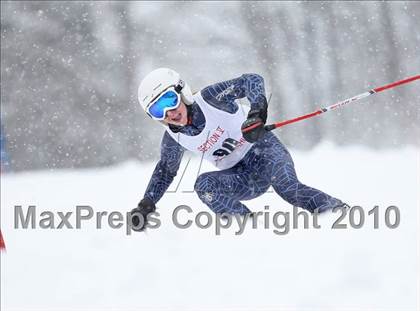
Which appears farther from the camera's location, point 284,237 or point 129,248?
point 129,248

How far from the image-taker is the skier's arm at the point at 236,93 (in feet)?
12.9

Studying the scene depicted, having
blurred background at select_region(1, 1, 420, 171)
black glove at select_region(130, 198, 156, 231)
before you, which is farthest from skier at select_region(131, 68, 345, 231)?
blurred background at select_region(1, 1, 420, 171)

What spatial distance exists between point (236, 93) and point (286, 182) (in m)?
0.64

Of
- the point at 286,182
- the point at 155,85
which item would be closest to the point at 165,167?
the point at 155,85

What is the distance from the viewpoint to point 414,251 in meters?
3.56

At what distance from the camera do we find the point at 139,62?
1421 centimetres

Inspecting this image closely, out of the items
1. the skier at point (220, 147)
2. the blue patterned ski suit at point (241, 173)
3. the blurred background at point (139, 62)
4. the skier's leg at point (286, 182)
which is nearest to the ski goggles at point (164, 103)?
the skier at point (220, 147)

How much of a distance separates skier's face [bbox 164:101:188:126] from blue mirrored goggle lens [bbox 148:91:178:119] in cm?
4

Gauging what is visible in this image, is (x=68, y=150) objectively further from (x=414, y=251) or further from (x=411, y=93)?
(x=414, y=251)

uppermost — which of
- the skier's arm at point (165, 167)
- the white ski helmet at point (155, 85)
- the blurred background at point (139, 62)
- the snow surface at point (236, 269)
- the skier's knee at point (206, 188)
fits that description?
the blurred background at point (139, 62)

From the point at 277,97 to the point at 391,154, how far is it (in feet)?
18.1

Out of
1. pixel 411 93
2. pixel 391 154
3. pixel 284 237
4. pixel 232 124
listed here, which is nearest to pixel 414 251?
pixel 284 237

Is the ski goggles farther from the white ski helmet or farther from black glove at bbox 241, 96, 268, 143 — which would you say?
black glove at bbox 241, 96, 268, 143

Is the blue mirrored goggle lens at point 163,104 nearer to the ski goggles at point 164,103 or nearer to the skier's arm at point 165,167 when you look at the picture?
the ski goggles at point 164,103
